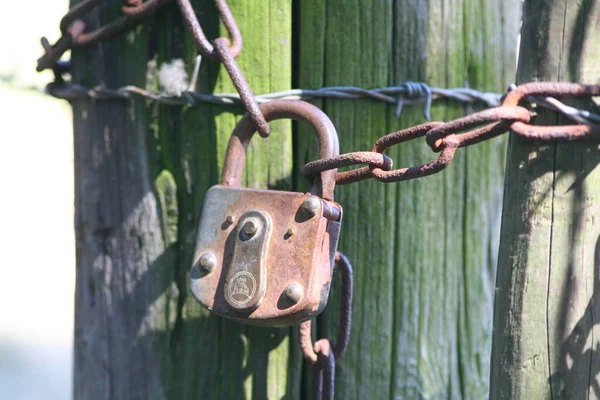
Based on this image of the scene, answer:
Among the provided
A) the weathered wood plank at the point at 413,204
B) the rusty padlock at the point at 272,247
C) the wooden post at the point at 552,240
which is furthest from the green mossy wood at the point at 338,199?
the wooden post at the point at 552,240

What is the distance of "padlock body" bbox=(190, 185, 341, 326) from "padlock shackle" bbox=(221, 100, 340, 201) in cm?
4

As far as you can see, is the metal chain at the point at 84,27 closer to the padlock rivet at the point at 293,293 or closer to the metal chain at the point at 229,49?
the metal chain at the point at 229,49

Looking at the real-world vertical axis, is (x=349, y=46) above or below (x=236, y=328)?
above

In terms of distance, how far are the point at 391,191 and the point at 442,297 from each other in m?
0.24

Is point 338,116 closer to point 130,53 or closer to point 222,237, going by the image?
point 222,237

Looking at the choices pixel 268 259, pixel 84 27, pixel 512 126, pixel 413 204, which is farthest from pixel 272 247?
pixel 84 27

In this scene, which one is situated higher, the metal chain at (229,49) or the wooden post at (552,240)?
the metal chain at (229,49)

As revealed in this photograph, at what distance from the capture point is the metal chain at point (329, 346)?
145 centimetres

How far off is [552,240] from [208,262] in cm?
60

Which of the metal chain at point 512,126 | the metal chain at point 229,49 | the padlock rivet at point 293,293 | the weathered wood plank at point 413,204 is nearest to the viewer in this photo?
the metal chain at point 512,126

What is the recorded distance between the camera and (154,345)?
62.5 inches

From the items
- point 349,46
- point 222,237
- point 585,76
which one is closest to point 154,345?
point 222,237

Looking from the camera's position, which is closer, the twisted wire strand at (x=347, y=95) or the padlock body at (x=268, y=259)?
the padlock body at (x=268, y=259)

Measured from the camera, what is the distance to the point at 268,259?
1.30 m
